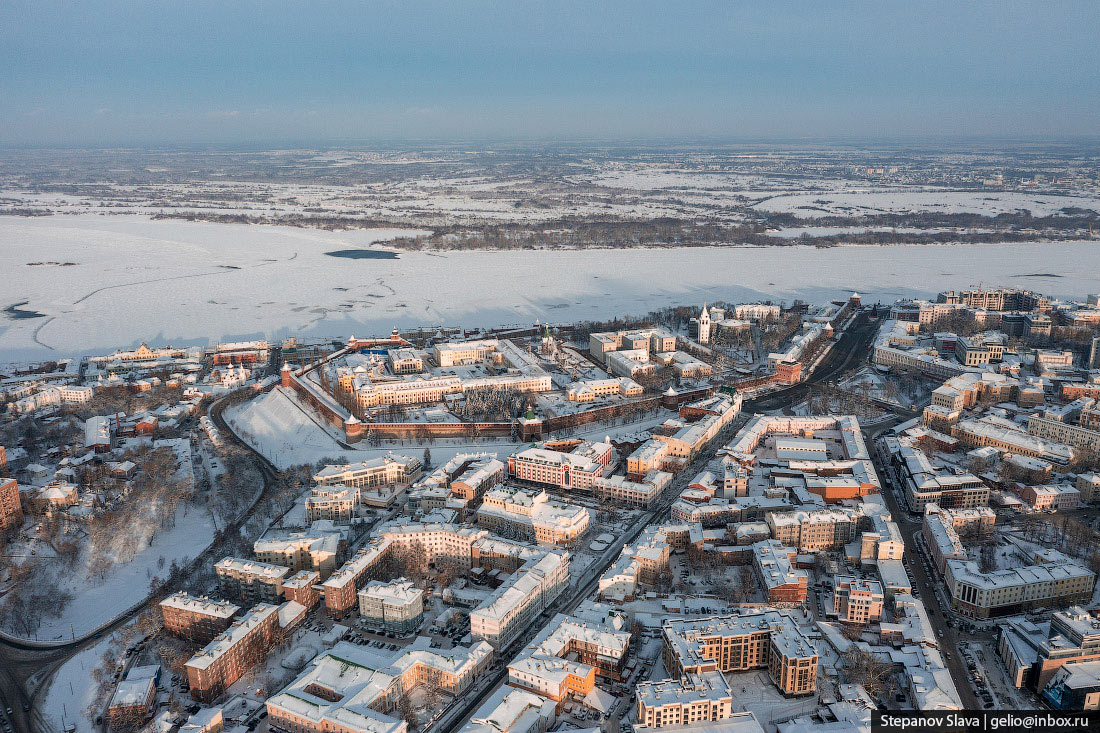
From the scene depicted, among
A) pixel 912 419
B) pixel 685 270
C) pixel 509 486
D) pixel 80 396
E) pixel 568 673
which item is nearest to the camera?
pixel 568 673

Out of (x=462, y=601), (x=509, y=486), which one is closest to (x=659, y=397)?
(x=509, y=486)

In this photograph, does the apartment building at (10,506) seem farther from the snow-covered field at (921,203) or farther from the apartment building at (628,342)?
the snow-covered field at (921,203)

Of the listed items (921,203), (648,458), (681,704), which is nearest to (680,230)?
(921,203)

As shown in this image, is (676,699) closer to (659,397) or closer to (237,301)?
(659,397)

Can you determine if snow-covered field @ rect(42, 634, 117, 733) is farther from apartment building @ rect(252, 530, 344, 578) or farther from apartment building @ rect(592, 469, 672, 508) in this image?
apartment building @ rect(592, 469, 672, 508)

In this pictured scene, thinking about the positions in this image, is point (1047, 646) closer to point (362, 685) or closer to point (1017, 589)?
point (1017, 589)

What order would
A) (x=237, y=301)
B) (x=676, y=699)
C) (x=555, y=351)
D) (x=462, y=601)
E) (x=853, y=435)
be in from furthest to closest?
(x=237, y=301)
(x=555, y=351)
(x=853, y=435)
(x=462, y=601)
(x=676, y=699)

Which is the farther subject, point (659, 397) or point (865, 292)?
point (865, 292)

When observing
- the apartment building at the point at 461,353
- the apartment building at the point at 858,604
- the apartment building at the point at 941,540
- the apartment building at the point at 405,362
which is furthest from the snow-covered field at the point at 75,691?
the apartment building at the point at 461,353
